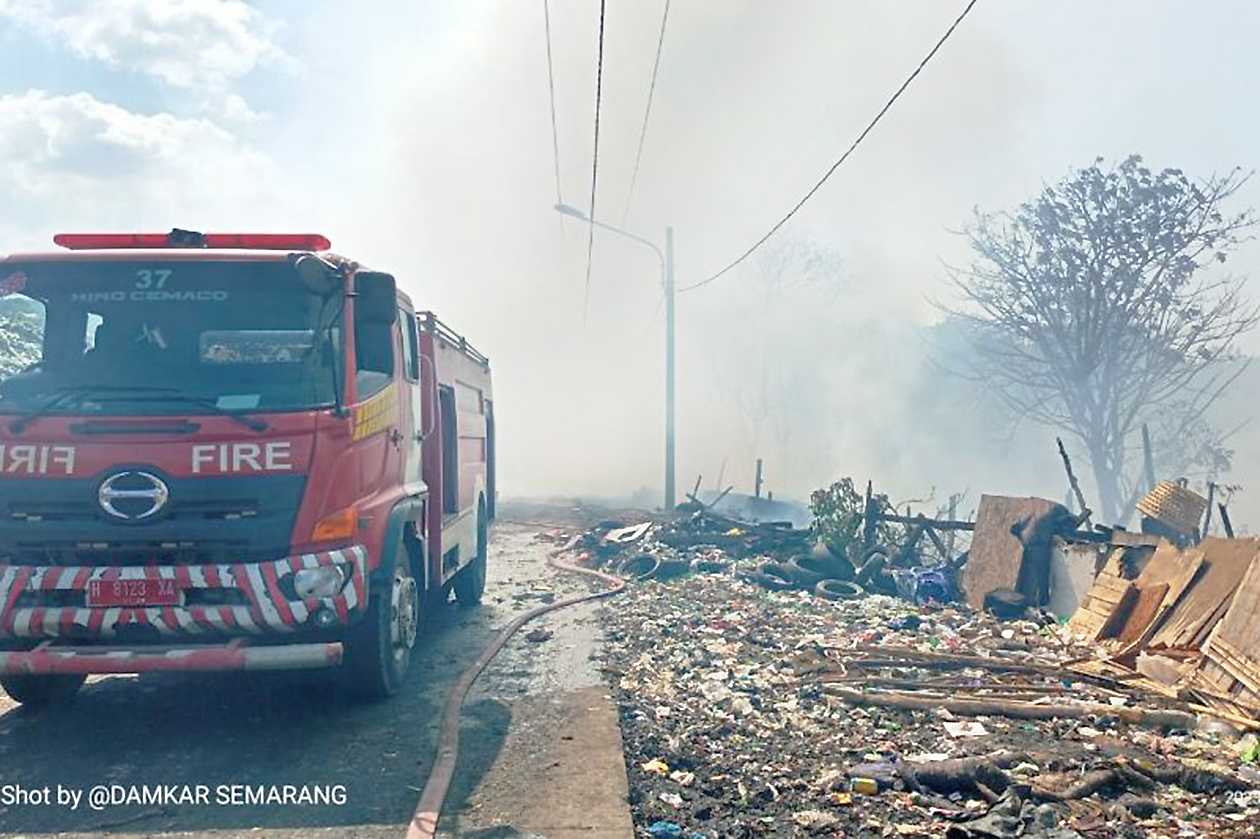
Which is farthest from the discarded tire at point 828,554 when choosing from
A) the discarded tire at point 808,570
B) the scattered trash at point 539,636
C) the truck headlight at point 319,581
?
the truck headlight at point 319,581

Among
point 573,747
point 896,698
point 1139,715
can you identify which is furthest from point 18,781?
point 1139,715

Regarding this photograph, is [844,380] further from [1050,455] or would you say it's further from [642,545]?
[642,545]

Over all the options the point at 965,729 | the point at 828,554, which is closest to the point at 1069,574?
the point at 828,554

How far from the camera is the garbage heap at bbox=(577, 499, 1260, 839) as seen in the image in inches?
169

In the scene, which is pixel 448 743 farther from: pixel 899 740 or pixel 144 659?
pixel 899 740

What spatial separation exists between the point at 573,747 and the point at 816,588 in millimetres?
6263

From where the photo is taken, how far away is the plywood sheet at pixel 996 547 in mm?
10188

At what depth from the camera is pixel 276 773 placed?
477 cm

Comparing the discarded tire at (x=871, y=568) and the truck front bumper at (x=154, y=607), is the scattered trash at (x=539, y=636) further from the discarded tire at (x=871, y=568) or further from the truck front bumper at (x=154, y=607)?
the discarded tire at (x=871, y=568)

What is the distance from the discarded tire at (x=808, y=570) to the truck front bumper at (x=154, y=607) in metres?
7.53

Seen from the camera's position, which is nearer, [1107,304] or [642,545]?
[642,545]

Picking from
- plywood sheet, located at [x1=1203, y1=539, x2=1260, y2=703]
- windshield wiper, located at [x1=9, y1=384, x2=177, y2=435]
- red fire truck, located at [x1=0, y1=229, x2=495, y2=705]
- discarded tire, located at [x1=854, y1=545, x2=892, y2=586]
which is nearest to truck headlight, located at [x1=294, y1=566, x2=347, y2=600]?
red fire truck, located at [x1=0, y1=229, x2=495, y2=705]

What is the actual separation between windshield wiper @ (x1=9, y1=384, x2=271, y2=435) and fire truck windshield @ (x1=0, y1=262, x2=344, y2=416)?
1 cm

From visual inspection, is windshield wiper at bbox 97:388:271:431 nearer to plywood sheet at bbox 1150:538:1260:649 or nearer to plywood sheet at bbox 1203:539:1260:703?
plywood sheet at bbox 1203:539:1260:703
